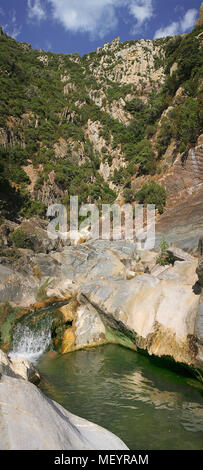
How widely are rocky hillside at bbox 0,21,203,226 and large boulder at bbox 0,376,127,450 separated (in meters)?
18.3

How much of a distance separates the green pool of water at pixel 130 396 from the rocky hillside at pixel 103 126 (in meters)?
13.8

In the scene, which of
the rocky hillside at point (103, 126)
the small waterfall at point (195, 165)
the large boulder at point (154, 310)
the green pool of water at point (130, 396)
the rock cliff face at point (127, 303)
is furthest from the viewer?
the rocky hillside at point (103, 126)

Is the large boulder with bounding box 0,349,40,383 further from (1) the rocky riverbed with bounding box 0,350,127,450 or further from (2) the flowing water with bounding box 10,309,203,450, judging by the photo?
(1) the rocky riverbed with bounding box 0,350,127,450

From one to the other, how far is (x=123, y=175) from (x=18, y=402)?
148 ft

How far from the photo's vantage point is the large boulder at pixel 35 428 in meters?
2.95

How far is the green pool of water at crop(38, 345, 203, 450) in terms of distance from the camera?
5562 mm

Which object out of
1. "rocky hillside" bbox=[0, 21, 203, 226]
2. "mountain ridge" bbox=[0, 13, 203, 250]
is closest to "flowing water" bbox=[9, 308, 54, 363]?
"rocky hillside" bbox=[0, 21, 203, 226]

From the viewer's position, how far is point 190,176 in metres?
24.8

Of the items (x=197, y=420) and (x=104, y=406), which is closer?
(x=197, y=420)

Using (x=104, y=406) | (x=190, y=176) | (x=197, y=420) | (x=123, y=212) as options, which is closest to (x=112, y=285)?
(x=104, y=406)

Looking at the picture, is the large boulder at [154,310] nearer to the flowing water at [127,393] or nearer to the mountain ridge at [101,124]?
the flowing water at [127,393]

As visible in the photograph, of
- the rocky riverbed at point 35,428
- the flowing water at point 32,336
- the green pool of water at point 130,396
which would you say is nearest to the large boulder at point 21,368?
the green pool of water at point 130,396
